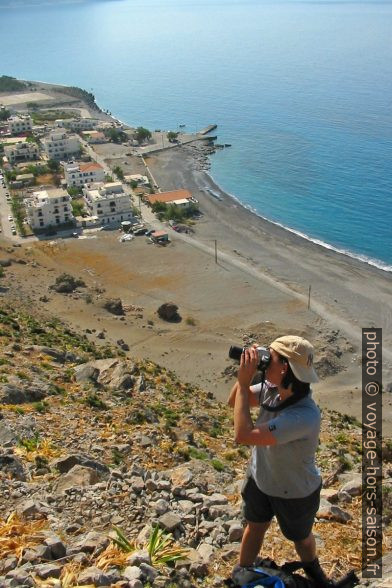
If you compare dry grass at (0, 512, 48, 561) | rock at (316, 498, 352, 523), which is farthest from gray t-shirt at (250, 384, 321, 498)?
rock at (316, 498, 352, 523)

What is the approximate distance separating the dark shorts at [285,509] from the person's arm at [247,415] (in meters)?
0.76

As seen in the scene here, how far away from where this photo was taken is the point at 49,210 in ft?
149

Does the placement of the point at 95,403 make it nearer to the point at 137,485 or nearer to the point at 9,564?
the point at 137,485

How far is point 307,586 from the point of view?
483 centimetres

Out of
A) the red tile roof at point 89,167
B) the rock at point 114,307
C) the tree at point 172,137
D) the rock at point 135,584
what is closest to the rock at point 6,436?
the rock at point 135,584

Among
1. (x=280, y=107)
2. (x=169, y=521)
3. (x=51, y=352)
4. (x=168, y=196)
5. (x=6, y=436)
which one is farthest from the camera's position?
(x=280, y=107)

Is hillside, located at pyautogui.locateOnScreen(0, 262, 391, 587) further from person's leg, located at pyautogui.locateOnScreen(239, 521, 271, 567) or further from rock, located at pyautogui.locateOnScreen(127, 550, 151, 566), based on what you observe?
person's leg, located at pyautogui.locateOnScreen(239, 521, 271, 567)

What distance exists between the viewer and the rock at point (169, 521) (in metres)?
6.85

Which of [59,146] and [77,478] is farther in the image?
[59,146]

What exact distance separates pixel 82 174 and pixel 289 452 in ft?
175

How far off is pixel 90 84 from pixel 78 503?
5145 inches

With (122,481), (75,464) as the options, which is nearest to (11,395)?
(75,464)

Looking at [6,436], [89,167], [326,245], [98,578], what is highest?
[98,578]

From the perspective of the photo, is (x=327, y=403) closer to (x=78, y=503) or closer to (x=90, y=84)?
(x=78, y=503)
